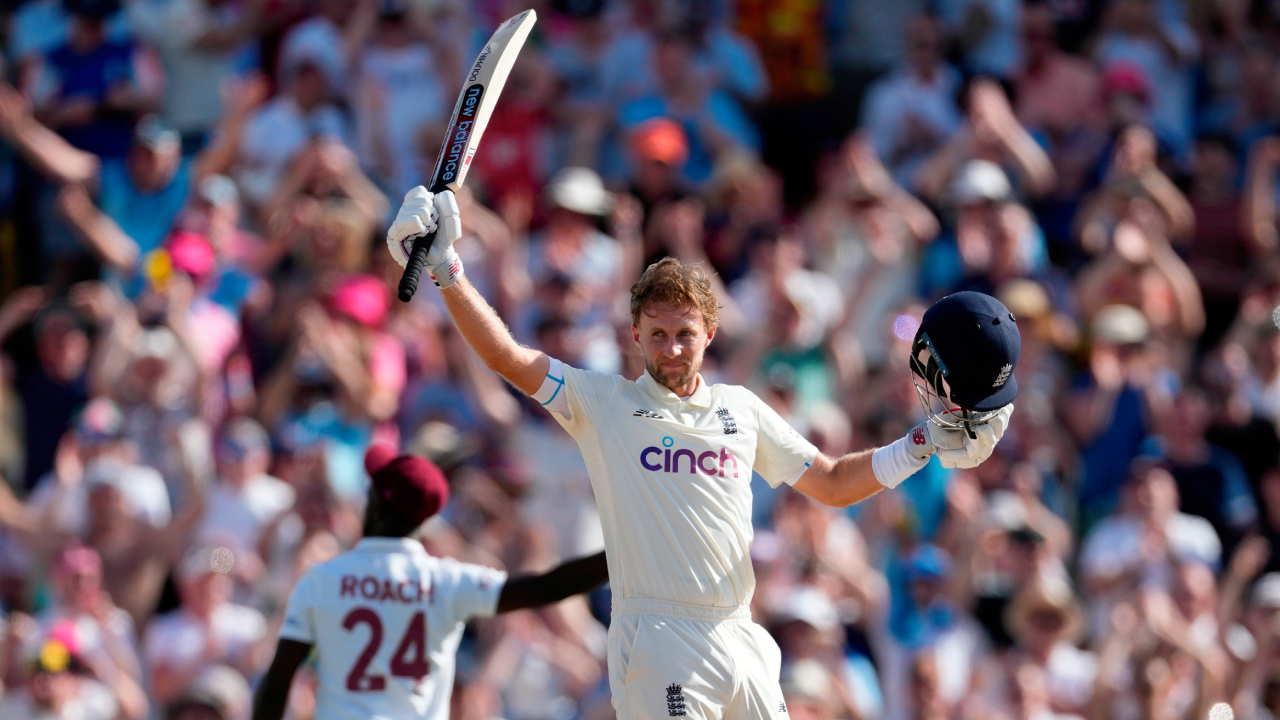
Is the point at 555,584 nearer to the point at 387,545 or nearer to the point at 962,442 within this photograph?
the point at 387,545

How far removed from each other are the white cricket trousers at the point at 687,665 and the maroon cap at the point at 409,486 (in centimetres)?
140

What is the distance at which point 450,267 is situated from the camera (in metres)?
5.47

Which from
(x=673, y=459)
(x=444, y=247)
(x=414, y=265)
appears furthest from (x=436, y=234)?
(x=673, y=459)

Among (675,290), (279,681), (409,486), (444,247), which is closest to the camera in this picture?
(444,247)

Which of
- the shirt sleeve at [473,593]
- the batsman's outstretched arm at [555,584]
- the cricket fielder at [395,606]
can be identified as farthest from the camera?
the shirt sleeve at [473,593]

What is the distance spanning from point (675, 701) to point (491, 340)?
1371 mm

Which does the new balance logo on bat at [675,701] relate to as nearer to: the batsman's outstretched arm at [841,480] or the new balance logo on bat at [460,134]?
the batsman's outstretched arm at [841,480]

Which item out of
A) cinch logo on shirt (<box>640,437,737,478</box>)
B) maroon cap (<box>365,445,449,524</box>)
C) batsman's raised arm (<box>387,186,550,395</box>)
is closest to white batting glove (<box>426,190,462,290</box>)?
batsman's raised arm (<box>387,186,550,395</box>)

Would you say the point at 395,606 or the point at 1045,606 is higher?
the point at 395,606

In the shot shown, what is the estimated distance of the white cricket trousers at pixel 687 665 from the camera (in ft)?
17.5

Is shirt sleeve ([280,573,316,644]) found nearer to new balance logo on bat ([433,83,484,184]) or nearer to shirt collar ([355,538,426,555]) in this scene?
shirt collar ([355,538,426,555])

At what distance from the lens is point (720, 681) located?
5.40m

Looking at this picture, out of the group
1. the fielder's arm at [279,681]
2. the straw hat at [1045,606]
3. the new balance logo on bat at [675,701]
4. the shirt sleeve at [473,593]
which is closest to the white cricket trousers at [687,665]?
the new balance logo on bat at [675,701]

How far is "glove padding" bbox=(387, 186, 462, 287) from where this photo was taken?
539 cm
